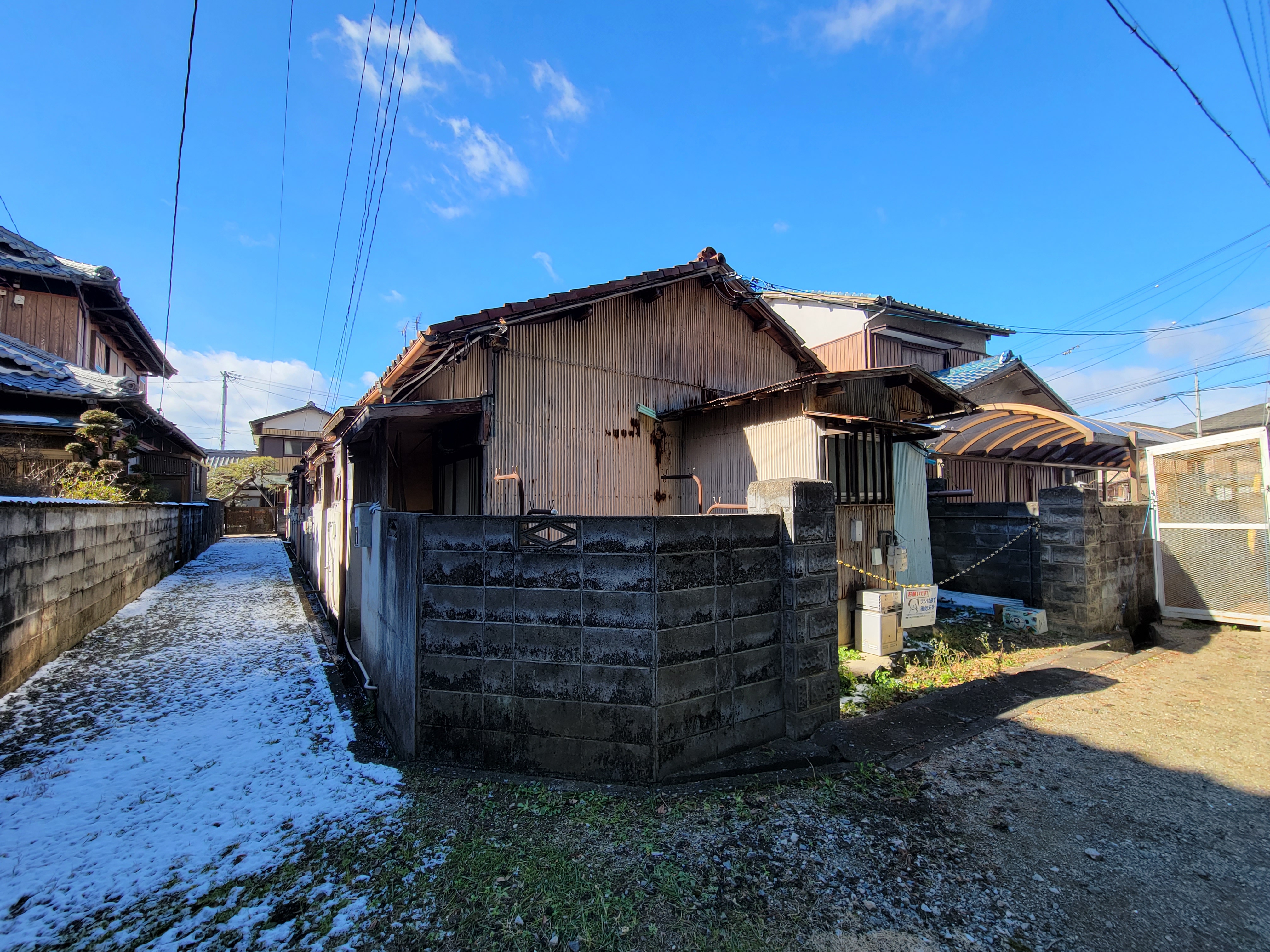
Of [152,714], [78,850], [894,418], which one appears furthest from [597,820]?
[894,418]

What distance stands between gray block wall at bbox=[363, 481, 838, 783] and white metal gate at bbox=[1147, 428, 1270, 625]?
7.25m

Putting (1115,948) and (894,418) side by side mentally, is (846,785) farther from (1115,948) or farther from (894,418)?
(894,418)

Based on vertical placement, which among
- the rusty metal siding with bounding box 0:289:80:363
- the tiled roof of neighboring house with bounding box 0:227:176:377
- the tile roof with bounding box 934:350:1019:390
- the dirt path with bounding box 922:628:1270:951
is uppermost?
the tiled roof of neighboring house with bounding box 0:227:176:377

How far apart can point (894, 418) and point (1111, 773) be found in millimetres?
5126

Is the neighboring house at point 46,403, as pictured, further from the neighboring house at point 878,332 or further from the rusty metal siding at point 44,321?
the neighboring house at point 878,332

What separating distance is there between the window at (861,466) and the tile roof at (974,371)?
7643mm

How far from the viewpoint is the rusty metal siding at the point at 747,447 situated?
6.63 meters

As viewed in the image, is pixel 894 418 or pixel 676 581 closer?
pixel 676 581

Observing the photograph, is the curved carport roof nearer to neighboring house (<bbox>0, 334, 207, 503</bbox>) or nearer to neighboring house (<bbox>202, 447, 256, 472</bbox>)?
neighboring house (<bbox>0, 334, 207, 503</bbox>)

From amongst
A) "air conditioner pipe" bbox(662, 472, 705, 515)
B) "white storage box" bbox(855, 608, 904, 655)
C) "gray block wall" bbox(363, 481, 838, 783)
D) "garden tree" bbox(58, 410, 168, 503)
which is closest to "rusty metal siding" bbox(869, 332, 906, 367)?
"air conditioner pipe" bbox(662, 472, 705, 515)

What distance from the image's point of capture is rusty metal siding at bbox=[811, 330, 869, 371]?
15.9 m

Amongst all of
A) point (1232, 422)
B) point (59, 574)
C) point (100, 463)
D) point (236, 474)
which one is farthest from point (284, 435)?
point (1232, 422)

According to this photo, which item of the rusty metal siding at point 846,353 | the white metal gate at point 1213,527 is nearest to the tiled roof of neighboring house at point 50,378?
the rusty metal siding at point 846,353

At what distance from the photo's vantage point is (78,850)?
2732 mm
